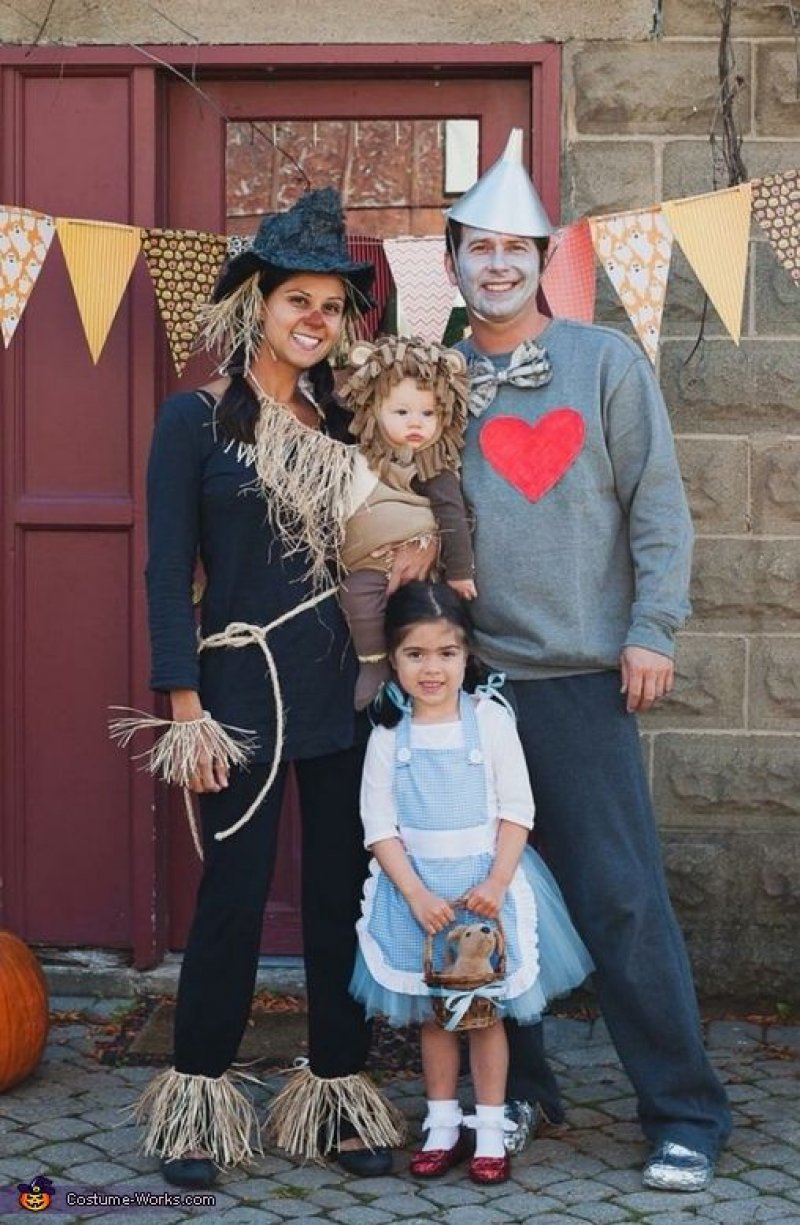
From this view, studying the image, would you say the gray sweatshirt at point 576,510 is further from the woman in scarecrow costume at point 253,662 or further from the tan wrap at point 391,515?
the woman in scarecrow costume at point 253,662

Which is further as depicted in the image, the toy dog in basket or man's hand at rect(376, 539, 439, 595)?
man's hand at rect(376, 539, 439, 595)

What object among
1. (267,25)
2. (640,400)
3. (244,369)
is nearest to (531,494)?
(640,400)

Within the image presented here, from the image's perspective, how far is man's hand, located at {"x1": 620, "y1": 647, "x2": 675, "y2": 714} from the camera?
4.25 m

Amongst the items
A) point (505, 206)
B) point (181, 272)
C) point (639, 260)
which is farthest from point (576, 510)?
point (181, 272)

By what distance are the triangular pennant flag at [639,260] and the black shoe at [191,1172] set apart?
88.6 inches

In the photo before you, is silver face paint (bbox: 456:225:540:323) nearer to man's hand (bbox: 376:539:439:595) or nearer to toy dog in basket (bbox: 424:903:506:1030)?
man's hand (bbox: 376:539:439:595)

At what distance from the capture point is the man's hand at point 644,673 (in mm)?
4246

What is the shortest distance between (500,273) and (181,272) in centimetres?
117

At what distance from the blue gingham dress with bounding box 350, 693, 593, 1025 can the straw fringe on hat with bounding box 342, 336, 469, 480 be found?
1.77ft

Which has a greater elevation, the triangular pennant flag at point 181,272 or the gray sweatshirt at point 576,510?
the triangular pennant flag at point 181,272

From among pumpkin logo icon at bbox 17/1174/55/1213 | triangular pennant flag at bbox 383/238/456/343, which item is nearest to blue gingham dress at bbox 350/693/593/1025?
pumpkin logo icon at bbox 17/1174/55/1213

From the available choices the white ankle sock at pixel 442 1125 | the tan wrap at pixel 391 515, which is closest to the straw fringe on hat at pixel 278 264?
the tan wrap at pixel 391 515

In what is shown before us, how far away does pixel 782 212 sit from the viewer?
4.93 meters

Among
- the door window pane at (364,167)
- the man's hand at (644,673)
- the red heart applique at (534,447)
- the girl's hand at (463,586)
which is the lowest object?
the man's hand at (644,673)
